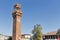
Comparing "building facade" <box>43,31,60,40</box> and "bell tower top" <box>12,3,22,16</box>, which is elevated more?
"bell tower top" <box>12,3,22,16</box>

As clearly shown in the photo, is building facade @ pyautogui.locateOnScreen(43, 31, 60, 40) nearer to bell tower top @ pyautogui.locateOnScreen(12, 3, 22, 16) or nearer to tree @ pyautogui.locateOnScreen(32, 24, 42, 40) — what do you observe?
tree @ pyautogui.locateOnScreen(32, 24, 42, 40)

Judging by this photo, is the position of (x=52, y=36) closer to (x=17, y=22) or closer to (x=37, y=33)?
(x=37, y=33)

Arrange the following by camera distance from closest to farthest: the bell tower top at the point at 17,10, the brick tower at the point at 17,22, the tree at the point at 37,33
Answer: the brick tower at the point at 17,22, the bell tower top at the point at 17,10, the tree at the point at 37,33

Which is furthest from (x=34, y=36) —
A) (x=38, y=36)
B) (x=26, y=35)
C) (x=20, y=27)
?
(x=20, y=27)

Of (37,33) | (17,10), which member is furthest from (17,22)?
(37,33)

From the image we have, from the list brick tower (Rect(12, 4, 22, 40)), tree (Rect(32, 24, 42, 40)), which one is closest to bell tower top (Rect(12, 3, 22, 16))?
brick tower (Rect(12, 4, 22, 40))

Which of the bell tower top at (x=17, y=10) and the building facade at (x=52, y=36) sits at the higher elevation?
the bell tower top at (x=17, y=10)

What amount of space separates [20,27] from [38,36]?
1407 centimetres

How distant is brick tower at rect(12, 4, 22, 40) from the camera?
21062mm

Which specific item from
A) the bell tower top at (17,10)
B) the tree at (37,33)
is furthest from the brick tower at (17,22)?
the tree at (37,33)

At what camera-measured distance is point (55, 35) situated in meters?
41.5

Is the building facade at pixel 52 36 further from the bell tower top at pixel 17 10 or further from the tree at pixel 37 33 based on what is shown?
the bell tower top at pixel 17 10

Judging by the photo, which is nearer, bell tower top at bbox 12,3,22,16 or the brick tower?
the brick tower

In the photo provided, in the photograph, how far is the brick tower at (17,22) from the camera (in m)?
21.1
